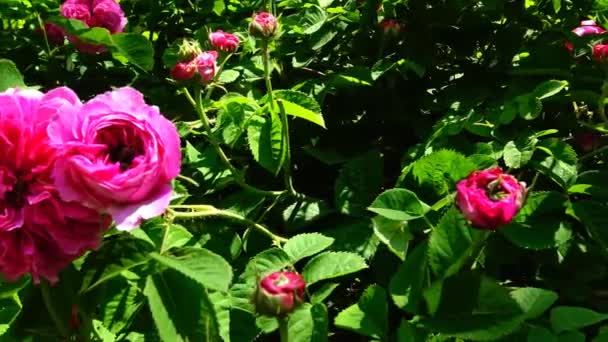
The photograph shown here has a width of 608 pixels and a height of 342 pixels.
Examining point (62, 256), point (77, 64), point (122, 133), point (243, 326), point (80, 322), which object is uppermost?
point (122, 133)

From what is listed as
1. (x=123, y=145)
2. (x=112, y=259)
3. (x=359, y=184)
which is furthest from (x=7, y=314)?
(x=359, y=184)

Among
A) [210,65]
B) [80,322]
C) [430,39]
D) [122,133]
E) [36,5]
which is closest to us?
[122,133]

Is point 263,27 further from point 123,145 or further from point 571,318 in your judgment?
point 571,318

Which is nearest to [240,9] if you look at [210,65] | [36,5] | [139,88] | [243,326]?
[139,88]

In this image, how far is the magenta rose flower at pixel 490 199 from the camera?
3.18ft

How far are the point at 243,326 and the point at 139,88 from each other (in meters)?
1.00

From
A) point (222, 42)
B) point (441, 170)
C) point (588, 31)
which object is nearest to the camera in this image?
point (441, 170)

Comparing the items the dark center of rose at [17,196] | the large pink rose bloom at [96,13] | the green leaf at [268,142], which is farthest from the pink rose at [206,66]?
the dark center of rose at [17,196]

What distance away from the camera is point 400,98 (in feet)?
5.81

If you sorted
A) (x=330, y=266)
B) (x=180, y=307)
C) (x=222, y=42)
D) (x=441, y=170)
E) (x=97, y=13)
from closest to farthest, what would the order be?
(x=180, y=307)
(x=330, y=266)
(x=441, y=170)
(x=222, y=42)
(x=97, y=13)

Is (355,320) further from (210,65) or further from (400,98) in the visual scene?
(400,98)

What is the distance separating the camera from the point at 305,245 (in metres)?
1.23

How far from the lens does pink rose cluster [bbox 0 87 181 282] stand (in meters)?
0.85

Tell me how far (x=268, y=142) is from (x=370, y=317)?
19.0 inches
